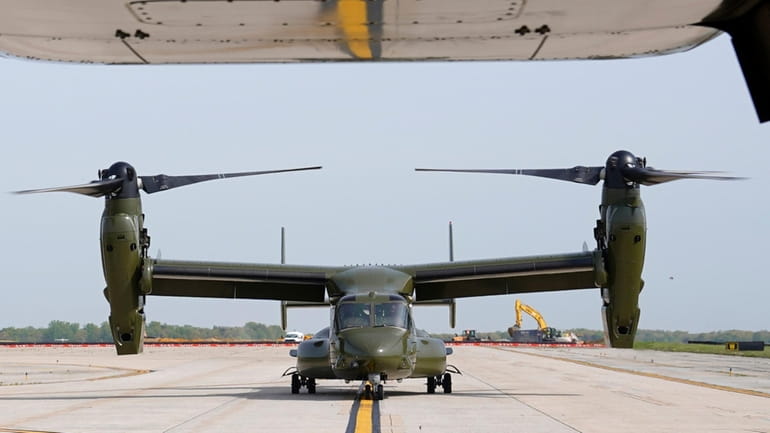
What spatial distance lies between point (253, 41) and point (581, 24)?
1.51 metres

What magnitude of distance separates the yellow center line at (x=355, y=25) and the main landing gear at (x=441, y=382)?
60.0 ft

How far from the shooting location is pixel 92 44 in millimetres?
4711

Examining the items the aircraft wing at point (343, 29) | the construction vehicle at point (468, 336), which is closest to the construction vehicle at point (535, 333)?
the construction vehicle at point (468, 336)

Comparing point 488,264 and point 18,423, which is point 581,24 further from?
point 488,264

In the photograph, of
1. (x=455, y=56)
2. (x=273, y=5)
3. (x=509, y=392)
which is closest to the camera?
(x=273, y=5)

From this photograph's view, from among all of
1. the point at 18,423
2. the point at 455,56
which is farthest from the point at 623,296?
the point at 455,56

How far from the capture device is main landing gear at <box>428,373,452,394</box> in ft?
74.9

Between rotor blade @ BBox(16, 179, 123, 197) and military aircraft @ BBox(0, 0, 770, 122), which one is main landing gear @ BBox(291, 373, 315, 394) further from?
military aircraft @ BBox(0, 0, 770, 122)

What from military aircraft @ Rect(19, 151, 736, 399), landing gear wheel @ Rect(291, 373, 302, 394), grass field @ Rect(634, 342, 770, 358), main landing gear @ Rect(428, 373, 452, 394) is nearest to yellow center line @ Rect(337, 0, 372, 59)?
military aircraft @ Rect(19, 151, 736, 399)

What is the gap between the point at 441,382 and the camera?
76.9 ft

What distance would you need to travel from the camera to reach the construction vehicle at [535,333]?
115m

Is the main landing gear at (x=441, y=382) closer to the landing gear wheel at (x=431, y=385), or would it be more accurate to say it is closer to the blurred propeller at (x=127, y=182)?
the landing gear wheel at (x=431, y=385)

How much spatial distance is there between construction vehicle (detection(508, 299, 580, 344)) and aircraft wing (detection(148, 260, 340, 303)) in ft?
294

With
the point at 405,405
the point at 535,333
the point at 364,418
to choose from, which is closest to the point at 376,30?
the point at 364,418
